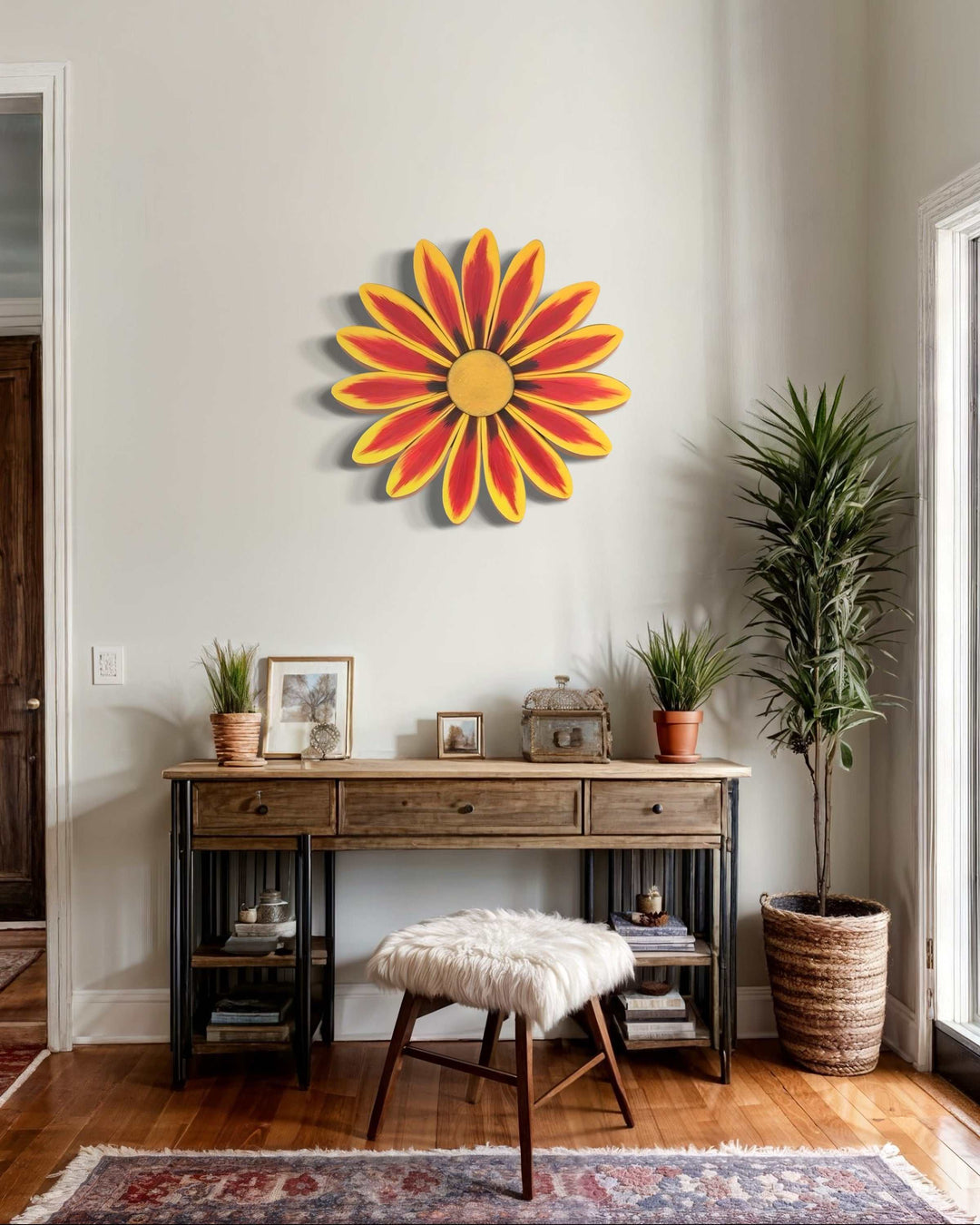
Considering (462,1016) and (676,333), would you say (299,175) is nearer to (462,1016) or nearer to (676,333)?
(676,333)

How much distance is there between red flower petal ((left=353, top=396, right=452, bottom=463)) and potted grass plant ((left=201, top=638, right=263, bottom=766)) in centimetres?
63

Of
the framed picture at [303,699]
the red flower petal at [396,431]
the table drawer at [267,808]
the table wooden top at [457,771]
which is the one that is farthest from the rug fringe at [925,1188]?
the red flower petal at [396,431]

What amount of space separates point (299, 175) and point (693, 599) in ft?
5.37

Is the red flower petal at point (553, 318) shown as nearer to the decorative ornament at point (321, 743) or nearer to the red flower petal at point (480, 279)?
the red flower petal at point (480, 279)

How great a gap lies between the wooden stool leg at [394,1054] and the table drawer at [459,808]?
0.42 metres

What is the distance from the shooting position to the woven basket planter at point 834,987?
8.41 feet

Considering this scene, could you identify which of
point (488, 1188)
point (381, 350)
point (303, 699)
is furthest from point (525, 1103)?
point (381, 350)

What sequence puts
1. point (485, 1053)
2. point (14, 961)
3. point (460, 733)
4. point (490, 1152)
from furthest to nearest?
point (14, 961)
point (460, 733)
point (485, 1053)
point (490, 1152)

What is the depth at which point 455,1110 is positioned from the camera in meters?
2.37

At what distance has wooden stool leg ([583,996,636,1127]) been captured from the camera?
2238 millimetres

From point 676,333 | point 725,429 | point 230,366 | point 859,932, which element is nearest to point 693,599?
point 725,429

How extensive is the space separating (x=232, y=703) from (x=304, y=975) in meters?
0.71

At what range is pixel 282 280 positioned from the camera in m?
2.86

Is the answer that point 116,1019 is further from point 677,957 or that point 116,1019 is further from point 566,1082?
point 677,957
